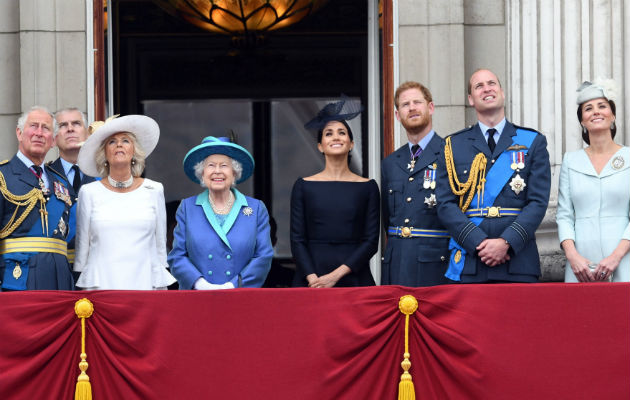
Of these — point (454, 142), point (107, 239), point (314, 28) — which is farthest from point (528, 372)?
point (314, 28)

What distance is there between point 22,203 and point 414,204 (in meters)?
2.20

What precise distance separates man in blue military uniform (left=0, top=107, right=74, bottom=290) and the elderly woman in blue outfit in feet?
2.09

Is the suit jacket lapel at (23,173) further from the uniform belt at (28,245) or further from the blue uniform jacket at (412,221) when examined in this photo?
the blue uniform jacket at (412,221)

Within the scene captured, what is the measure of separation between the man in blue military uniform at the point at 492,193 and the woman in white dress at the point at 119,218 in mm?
1595

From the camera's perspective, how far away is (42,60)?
882 centimetres

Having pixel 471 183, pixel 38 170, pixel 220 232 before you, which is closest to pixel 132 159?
pixel 38 170

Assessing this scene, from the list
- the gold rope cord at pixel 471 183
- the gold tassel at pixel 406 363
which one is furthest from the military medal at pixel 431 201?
the gold tassel at pixel 406 363

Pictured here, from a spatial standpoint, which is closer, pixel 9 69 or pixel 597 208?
pixel 597 208

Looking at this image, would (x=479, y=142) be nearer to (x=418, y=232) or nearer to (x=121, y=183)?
(x=418, y=232)

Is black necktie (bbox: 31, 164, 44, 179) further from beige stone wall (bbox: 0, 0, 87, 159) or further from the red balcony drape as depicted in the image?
beige stone wall (bbox: 0, 0, 87, 159)

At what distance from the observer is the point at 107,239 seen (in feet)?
21.1

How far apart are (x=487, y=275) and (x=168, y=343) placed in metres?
1.74

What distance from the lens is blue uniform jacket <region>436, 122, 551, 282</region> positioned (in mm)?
6227

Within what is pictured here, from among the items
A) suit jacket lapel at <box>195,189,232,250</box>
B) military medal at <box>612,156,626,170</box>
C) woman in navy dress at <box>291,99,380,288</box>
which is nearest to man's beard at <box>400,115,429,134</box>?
woman in navy dress at <box>291,99,380,288</box>
